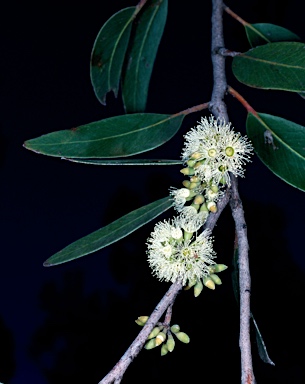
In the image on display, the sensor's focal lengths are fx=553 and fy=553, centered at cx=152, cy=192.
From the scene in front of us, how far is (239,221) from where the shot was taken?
2.74 ft

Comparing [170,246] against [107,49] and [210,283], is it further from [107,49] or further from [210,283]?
[107,49]

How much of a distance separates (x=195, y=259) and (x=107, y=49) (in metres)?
0.67

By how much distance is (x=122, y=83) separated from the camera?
1.39 m

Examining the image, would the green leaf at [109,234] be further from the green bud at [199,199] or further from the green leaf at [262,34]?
the green leaf at [262,34]

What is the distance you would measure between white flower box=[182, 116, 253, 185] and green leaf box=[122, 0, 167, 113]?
417 mm

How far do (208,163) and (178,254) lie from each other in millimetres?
153

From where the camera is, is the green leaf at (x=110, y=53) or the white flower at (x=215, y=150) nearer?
the white flower at (x=215, y=150)

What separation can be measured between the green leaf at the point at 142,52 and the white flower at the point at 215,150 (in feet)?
1.37

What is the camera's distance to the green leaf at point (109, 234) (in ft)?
2.92

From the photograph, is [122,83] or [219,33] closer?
[219,33]

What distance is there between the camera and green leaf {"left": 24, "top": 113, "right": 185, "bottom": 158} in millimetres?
945

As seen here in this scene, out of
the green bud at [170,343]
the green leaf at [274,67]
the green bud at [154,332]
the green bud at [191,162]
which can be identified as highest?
the green leaf at [274,67]

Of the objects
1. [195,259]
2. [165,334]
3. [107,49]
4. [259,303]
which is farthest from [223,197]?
[259,303]

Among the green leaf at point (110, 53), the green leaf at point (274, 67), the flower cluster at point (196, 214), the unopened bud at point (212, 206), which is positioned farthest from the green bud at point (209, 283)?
the green leaf at point (110, 53)
